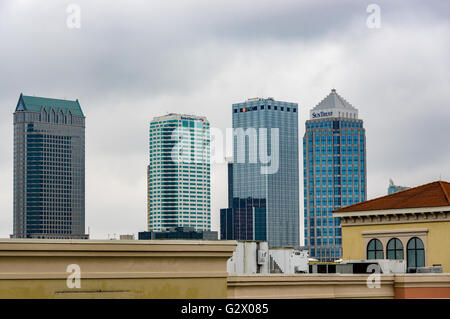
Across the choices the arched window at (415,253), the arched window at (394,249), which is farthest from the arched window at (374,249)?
the arched window at (415,253)

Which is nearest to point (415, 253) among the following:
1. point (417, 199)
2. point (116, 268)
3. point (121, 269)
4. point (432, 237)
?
point (432, 237)

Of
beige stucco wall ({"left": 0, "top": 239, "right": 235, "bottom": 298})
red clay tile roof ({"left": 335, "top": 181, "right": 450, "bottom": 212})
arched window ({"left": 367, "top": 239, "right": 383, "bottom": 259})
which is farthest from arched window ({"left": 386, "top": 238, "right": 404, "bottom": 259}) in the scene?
beige stucco wall ({"left": 0, "top": 239, "right": 235, "bottom": 298})

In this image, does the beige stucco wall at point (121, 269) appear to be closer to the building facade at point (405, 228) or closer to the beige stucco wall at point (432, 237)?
the beige stucco wall at point (432, 237)

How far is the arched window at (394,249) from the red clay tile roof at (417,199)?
201 centimetres

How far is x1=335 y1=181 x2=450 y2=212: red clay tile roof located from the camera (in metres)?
44.5

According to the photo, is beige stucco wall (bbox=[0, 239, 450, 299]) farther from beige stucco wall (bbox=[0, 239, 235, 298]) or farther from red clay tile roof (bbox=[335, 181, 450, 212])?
red clay tile roof (bbox=[335, 181, 450, 212])

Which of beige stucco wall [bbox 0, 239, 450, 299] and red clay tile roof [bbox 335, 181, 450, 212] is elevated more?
red clay tile roof [bbox 335, 181, 450, 212]

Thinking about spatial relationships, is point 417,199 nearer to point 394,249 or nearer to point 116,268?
point 394,249

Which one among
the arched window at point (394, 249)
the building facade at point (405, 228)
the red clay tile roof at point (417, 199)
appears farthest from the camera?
the arched window at point (394, 249)

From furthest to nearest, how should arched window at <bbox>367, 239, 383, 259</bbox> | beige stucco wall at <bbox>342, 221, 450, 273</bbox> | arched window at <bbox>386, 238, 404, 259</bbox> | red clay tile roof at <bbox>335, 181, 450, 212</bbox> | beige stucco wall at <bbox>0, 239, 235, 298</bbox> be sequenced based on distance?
arched window at <bbox>367, 239, 383, 259</bbox> < arched window at <bbox>386, 238, 404, 259</bbox> < red clay tile roof at <bbox>335, 181, 450, 212</bbox> < beige stucco wall at <bbox>342, 221, 450, 273</bbox> < beige stucco wall at <bbox>0, 239, 235, 298</bbox>

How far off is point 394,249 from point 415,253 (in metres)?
1.55

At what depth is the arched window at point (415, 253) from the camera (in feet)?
146
